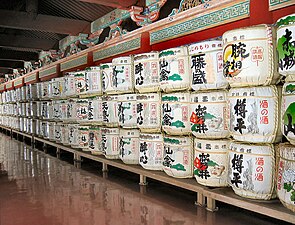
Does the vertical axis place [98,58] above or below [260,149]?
above

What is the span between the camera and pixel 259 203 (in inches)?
113

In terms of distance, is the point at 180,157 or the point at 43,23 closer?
the point at 180,157

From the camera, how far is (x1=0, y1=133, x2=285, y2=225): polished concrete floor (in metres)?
Answer: 3.21

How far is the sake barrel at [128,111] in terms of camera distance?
4.75 m

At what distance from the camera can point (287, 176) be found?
2570mm

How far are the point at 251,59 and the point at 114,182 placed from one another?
111 inches

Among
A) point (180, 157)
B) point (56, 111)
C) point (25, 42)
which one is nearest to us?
point (180, 157)

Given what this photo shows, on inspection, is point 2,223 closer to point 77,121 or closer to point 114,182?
point 114,182

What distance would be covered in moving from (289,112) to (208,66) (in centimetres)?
111

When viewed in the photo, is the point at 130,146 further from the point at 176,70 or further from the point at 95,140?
the point at 176,70

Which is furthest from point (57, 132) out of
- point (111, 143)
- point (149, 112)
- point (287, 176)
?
point (287, 176)

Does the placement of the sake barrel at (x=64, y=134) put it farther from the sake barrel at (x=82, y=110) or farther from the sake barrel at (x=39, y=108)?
the sake barrel at (x=39, y=108)

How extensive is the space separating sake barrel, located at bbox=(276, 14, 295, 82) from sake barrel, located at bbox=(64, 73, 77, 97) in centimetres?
480

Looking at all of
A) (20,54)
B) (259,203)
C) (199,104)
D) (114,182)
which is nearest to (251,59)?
(199,104)
